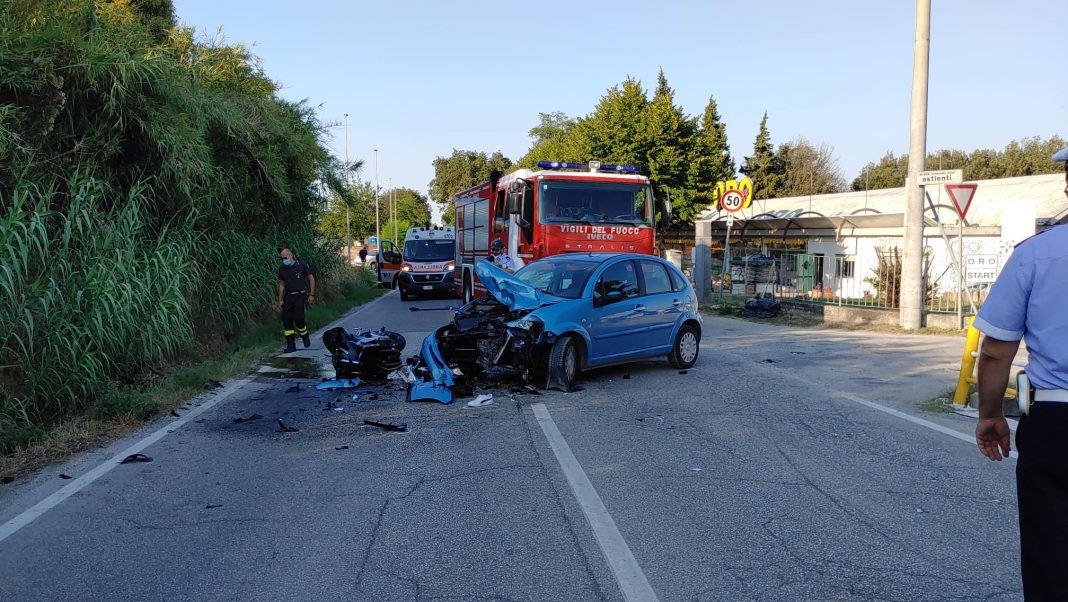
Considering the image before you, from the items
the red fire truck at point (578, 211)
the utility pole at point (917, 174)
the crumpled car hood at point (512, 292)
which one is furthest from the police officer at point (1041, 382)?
the utility pole at point (917, 174)

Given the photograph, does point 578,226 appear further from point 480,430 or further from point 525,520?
point 525,520

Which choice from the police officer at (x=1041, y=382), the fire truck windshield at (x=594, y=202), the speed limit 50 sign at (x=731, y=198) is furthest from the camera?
the speed limit 50 sign at (x=731, y=198)

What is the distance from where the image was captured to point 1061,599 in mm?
2602

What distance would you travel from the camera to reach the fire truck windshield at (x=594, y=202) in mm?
14562

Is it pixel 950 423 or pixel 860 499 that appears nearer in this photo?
pixel 860 499

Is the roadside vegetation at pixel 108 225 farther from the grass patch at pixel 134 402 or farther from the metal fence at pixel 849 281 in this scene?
the metal fence at pixel 849 281

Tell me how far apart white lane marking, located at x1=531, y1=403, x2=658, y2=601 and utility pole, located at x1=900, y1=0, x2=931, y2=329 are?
12038mm

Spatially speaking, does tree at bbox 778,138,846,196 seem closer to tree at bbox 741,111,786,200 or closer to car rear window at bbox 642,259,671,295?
tree at bbox 741,111,786,200

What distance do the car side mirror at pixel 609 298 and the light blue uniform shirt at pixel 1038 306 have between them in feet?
22.9

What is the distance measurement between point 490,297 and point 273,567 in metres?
6.21

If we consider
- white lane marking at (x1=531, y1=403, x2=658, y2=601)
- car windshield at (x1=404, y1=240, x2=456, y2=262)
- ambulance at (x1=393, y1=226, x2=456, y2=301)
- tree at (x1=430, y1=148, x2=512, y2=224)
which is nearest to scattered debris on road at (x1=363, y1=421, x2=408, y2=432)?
white lane marking at (x1=531, y1=403, x2=658, y2=601)

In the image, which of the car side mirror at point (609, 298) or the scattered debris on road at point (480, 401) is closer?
the scattered debris on road at point (480, 401)

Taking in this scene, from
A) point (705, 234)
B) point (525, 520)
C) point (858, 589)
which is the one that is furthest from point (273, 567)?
point (705, 234)

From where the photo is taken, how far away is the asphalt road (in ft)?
13.4
